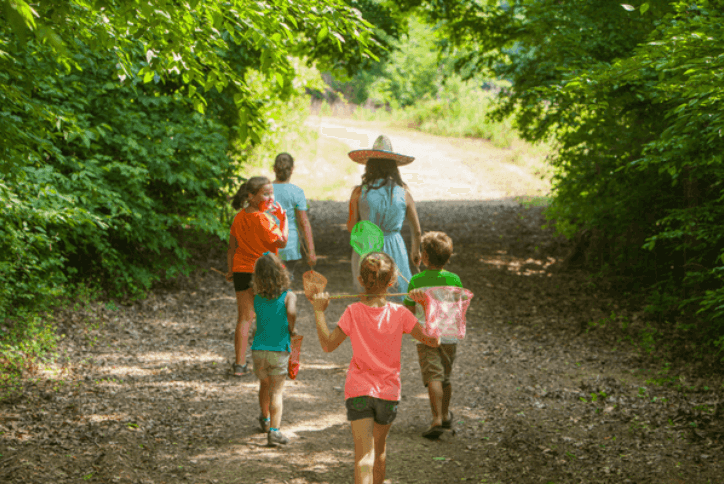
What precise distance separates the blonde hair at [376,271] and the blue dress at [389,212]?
1760 mm

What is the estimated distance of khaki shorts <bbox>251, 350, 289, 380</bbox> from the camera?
451cm

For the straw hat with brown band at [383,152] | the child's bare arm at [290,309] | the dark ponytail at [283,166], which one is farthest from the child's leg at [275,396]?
the dark ponytail at [283,166]

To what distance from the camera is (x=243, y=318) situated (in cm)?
589

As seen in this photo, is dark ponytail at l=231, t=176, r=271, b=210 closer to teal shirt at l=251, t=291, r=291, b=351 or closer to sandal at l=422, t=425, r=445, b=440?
teal shirt at l=251, t=291, r=291, b=351

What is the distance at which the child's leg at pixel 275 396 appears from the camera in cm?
455

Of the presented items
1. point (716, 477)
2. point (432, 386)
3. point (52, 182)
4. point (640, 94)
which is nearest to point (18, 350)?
point (52, 182)

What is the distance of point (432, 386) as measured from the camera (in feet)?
15.4

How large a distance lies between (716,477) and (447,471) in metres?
1.82

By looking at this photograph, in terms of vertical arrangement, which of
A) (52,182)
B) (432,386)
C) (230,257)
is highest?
(52,182)

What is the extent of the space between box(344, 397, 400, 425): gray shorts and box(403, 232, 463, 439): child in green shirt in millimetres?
689

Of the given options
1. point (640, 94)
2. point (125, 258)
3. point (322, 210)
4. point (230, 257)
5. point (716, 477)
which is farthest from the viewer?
point (322, 210)

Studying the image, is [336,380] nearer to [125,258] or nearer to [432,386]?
[432,386]

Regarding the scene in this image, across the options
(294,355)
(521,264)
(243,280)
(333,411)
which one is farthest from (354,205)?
(521,264)

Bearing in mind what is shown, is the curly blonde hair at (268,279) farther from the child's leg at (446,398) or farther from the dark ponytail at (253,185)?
the child's leg at (446,398)
